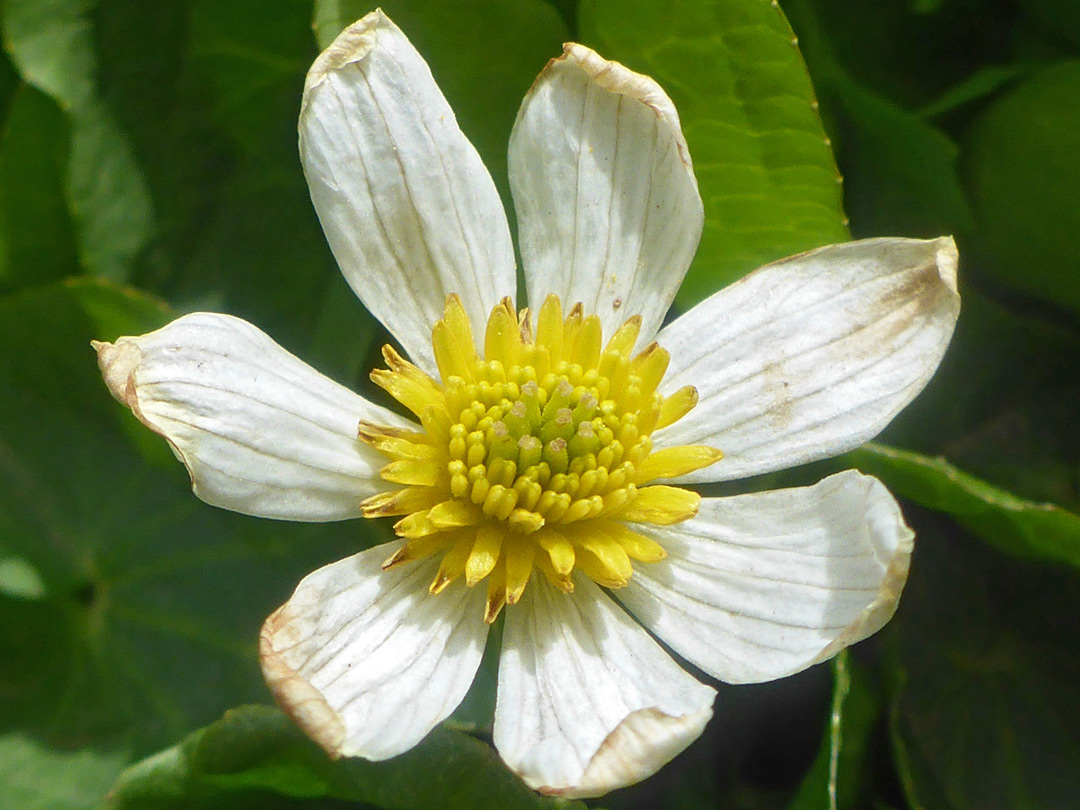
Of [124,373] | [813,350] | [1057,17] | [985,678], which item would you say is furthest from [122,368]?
[1057,17]

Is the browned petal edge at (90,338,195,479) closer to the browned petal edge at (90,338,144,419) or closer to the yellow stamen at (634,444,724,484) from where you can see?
the browned petal edge at (90,338,144,419)

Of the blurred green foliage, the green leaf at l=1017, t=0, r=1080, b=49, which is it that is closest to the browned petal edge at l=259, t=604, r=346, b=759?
the blurred green foliage

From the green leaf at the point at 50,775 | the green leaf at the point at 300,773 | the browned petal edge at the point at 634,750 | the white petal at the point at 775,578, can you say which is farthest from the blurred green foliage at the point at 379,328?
the browned petal edge at the point at 634,750

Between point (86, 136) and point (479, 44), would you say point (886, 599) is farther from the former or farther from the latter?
point (86, 136)

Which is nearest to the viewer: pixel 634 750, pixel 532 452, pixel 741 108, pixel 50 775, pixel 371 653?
pixel 634 750

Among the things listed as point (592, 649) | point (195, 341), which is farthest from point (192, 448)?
point (592, 649)

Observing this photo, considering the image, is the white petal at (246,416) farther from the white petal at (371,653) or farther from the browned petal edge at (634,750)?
the browned petal edge at (634,750)
